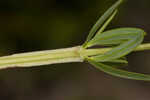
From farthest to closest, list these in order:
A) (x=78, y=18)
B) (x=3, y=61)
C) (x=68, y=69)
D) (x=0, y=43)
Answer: (x=68, y=69) → (x=78, y=18) → (x=0, y=43) → (x=3, y=61)

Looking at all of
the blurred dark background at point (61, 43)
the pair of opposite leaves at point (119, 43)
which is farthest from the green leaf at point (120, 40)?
the blurred dark background at point (61, 43)

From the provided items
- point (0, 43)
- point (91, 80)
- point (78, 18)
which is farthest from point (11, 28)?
point (91, 80)

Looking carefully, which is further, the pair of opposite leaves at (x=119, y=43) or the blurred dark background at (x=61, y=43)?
the blurred dark background at (x=61, y=43)

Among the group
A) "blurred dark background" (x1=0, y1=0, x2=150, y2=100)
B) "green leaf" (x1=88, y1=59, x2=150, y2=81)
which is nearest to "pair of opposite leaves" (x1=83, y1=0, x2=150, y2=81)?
"green leaf" (x1=88, y1=59, x2=150, y2=81)

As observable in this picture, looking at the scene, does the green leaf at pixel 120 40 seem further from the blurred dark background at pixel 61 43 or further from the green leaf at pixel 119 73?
the blurred dark background at pixel 61 43

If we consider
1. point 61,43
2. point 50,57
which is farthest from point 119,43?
point 61,43

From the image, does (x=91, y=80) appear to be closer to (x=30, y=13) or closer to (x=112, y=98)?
(x=112, y=98)
